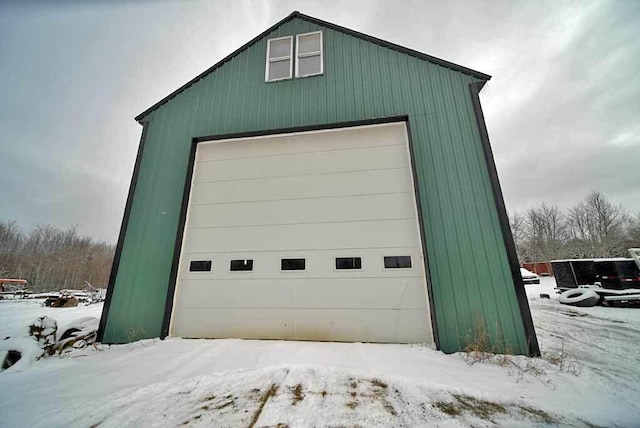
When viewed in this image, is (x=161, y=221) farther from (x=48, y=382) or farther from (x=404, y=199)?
(x=404, y=199)

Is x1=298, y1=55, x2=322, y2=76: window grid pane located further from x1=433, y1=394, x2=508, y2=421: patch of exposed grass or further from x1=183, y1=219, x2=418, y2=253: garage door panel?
x1=433, y1=394, x2=508, y2=421: patch of exposed grass

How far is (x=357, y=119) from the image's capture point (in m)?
5.05

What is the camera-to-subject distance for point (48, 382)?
9.33 feet

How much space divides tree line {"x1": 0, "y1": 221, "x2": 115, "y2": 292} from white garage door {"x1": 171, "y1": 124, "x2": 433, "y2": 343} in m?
24.6

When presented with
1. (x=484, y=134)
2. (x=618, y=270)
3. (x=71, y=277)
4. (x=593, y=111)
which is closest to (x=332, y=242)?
(x=484, y=134)

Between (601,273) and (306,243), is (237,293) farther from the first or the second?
(601,273)

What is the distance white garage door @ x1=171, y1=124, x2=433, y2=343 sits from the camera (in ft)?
13.7

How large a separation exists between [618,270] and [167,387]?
1480 cm

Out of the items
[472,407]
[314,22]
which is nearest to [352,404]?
[472,407]

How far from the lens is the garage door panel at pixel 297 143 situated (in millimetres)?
5031

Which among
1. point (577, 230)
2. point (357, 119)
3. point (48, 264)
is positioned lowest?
point (48, 264)

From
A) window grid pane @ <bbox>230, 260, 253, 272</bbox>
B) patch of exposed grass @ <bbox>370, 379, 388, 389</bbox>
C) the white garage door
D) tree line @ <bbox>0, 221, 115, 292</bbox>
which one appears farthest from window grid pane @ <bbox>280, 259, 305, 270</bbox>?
tree line @ <bbox>0, 221, 115, 292</bbox>

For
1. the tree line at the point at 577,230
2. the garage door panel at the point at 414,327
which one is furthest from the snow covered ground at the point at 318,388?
the tree line at the point at 577,230

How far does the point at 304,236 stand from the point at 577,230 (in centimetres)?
4529
